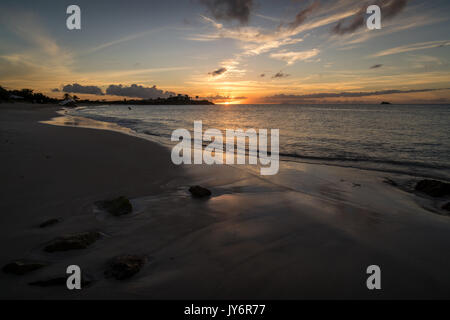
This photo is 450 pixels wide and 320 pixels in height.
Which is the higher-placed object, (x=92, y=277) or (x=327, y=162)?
(x=327, y=162)

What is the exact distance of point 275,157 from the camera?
→ 12.0 meters

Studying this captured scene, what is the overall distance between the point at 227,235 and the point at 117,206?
256cm

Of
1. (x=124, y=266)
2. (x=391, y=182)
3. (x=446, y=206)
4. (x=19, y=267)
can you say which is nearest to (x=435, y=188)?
(x=446, y=206)

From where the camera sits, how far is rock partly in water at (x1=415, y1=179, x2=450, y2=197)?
6.40 metres

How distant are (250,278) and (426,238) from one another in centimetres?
373

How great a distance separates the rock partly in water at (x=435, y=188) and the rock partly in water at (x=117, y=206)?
339 inches

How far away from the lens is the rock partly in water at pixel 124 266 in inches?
116

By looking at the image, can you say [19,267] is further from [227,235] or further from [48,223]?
[227,235]

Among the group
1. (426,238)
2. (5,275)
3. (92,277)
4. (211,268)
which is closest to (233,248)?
(211,268)

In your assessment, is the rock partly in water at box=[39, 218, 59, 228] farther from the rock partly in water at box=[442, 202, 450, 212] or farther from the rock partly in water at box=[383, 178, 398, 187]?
the rock partly in water at box=[383, 178, 398, 187]

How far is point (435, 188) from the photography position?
6.52 meters

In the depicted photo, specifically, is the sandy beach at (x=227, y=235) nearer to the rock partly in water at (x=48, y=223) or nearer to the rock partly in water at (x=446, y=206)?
the rock partly in water at (x=48, y=223)
